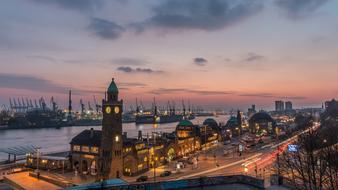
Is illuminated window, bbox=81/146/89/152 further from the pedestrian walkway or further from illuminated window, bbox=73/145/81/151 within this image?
the pedestrian walkway

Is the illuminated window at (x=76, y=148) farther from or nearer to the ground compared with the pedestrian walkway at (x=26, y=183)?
farther from the ground

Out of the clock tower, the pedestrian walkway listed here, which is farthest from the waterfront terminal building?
the pedestrian walkway

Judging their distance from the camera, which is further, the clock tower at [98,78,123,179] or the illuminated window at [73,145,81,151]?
the illuminated window at [73,145,81,151]

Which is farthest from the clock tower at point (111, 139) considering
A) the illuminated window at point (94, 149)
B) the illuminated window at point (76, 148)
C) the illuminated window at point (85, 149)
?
the illuminated window at point (76, 148)

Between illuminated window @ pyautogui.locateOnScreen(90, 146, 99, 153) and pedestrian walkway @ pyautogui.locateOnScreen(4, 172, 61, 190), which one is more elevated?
illuminated window @ pyautogui.locateOnScreen(90, 146, 99, 153)

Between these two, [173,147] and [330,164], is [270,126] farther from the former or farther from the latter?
[330,164]

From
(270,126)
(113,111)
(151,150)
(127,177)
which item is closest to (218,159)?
(151,150)

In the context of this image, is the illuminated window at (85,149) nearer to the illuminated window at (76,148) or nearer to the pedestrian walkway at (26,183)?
the illuminated window at (76,148)
